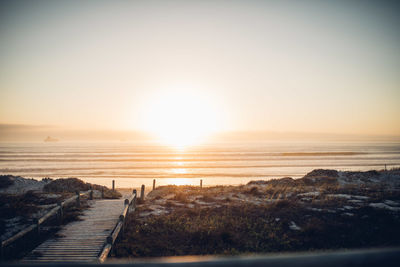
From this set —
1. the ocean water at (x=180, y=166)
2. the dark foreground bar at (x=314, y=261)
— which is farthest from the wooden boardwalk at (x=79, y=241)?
the ocean water at (x=180, y=166)

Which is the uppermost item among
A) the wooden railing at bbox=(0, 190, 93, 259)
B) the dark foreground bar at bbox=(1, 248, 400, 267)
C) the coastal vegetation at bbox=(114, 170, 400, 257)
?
the dark foreground bar at bbox=(1, 248, 400, 267)

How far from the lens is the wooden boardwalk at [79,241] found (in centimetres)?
974

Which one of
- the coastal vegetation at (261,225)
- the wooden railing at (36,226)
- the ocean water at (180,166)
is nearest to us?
the wooden railing at (36,226)

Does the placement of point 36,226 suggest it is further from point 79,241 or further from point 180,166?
point 180,166

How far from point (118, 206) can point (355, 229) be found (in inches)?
570

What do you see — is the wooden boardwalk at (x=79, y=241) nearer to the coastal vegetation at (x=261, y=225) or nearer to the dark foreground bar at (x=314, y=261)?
the coastal vegetation at (x=261, y=225)

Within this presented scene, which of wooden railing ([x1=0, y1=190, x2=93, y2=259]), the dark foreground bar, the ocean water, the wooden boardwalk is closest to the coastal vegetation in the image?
the wooden boardwalk

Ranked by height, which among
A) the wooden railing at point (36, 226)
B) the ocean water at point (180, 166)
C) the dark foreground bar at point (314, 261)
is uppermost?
the dark foreground bar at point (314, 261)

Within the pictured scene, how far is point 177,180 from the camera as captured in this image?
43.8 m

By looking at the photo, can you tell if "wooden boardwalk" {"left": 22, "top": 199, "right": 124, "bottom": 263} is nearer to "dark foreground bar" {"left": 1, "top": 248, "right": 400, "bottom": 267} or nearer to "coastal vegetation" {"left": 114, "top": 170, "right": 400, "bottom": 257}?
"coastal vegetation" {"left": 114, "top": 170, "right": 400, "bottom": 257}

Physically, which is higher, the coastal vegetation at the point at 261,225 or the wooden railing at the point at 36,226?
the wooden railing at the point at 36,226

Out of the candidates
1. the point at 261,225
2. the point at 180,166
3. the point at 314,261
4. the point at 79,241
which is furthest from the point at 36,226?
the point at 180,166

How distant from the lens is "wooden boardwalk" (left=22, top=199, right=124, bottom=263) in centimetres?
974

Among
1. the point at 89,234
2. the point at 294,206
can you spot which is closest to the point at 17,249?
the point at 89,234
